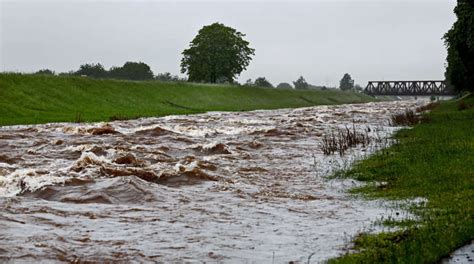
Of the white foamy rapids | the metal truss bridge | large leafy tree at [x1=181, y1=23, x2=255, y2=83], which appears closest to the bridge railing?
the metal truss bridge

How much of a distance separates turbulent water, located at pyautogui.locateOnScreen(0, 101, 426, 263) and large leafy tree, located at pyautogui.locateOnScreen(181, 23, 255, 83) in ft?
283

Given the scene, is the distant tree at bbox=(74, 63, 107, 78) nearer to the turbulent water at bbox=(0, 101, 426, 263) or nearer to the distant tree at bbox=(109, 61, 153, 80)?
the distant tree at bbox=(109, 61, 153, 80)

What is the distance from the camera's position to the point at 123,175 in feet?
48.7

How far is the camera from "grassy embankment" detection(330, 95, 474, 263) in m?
7.38

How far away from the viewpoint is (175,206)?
36.7 ft

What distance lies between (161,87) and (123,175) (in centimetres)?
6364

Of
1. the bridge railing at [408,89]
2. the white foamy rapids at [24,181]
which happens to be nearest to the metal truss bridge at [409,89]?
the bridge railing at [408,89]

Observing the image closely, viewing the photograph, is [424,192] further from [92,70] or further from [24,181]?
[92,70]

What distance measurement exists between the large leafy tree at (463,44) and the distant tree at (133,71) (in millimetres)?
111956

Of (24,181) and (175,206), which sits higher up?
(24,181)

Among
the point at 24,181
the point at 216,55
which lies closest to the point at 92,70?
the point at 216,55

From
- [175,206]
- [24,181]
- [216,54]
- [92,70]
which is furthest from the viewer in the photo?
[92,70]

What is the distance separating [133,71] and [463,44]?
421ft

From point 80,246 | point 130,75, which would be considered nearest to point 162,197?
point 80,246
